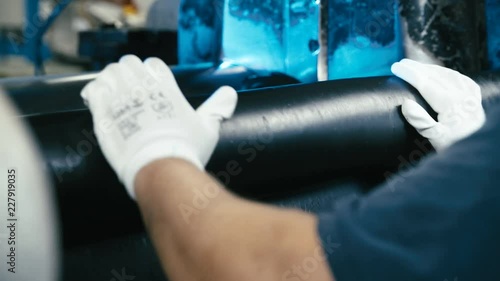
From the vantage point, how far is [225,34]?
1211mm

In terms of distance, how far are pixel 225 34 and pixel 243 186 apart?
636 millimetres

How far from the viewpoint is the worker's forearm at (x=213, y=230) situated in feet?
1.33

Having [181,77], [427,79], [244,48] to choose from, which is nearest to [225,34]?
[244,48]

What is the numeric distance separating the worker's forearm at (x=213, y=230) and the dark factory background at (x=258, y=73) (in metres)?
0.10

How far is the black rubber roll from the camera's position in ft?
1.82

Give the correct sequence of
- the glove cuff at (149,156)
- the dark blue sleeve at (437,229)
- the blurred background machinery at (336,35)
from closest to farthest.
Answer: the dark blue sleeve at (437,229), the glove cuff at (149,156), the blurred background machinery at (336,35)

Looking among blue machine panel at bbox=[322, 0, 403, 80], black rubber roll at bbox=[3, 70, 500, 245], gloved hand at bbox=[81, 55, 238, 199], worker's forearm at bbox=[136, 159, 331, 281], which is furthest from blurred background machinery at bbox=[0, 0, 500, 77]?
worker's forearm at bbox=[136, 159, 331, 281]

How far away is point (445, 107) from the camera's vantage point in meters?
0.73

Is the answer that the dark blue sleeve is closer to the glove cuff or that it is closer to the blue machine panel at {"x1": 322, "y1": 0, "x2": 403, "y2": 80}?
the glove cuff

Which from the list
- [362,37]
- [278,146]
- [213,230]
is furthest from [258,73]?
[213,230]

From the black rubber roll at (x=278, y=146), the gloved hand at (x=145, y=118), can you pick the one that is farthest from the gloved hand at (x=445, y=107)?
the gloved hand at (x=145, y=118)

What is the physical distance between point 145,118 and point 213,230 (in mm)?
162

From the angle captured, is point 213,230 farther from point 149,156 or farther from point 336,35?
point 336,35

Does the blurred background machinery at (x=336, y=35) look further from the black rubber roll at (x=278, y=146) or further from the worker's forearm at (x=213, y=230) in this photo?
the worker's forearm at (x=213, y=230)
